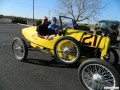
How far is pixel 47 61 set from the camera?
289 inches

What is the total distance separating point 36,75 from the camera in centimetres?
577

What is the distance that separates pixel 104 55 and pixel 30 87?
6.87 ft

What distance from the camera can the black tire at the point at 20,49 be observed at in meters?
7.07

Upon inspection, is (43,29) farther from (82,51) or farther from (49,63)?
(82,51)

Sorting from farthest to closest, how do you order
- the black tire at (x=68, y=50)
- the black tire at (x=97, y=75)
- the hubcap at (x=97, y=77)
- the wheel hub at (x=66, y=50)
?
the wheel hub at (x=66, y=50), the black tire at (x=68, y=50), the hubcap at (x=97, y=77), the black tire at (x=97, y=75)

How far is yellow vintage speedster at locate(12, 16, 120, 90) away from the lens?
4.66m

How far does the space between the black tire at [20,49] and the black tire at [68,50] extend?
1378 millimetres

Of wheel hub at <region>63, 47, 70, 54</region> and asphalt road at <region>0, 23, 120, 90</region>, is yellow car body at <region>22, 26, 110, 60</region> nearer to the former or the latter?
wheel hub at <region>63, 47, 70, 54</region>

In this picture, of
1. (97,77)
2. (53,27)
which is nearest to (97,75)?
(97,77)

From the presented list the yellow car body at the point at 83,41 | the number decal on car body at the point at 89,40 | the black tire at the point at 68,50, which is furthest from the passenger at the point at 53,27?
the number decal on car body at the point at 89,40

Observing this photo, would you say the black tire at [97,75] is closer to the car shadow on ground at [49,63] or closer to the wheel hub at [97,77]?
the wheel hub at [97,77]

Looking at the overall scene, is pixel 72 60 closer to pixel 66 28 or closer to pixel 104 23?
pixel 66 28

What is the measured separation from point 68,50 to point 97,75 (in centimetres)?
153

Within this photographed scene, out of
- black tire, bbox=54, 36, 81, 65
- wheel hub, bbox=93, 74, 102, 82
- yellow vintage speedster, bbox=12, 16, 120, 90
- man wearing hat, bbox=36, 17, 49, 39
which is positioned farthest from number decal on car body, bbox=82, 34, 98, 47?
man wearing hat, bbox=36, 17, 49, 39
